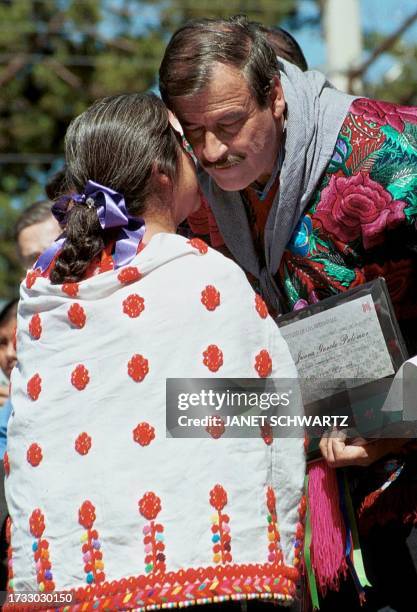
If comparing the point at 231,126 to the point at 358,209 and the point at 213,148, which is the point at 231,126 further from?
the point at 358,209

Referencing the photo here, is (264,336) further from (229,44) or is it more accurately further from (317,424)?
(229,44)

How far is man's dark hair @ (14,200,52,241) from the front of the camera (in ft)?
14.4

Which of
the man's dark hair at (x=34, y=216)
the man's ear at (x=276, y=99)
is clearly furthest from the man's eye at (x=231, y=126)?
the man's dark hair at (x=34, y=216)

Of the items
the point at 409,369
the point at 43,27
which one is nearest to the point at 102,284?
the point at 409,369

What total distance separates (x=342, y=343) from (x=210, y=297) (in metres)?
0.42

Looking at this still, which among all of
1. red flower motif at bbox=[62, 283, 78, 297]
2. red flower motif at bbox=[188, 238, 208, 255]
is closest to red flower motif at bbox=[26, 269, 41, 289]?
red flower motif at bbox=[62, 283, 78, 297]

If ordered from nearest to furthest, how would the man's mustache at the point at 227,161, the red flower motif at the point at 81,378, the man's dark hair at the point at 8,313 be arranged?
the red flower motif at the point at 81,378 < the man's mustache at the point at 227,161 < the man's dark hair at the point at 8,313

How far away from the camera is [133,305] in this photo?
7.16 ft

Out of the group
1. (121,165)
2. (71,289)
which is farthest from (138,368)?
(121,165)

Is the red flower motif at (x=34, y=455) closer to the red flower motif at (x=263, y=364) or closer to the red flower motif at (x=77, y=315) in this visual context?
the red flower motif at (x=77, y=315)

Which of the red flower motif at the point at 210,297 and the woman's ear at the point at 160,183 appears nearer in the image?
the red flower motif at the point at 210,297

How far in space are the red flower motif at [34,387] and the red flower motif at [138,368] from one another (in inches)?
8.2

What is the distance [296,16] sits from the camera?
12828mm

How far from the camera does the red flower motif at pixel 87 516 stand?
2131 mm
